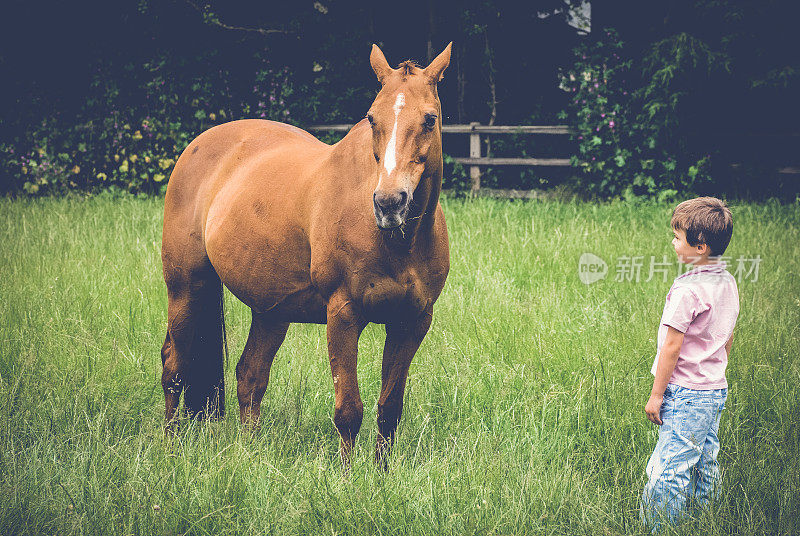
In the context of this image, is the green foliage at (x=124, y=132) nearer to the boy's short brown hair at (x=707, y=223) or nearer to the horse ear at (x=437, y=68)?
the horse ear at (x=437, y=68)

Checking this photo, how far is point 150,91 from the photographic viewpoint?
1268 centimetres

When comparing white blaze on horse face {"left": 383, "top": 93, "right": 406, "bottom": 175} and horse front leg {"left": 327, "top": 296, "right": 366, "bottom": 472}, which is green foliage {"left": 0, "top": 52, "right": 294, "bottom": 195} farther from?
white blaze on horse face {"left": 383, "top": 93, "right": 406, "bottom": 175}

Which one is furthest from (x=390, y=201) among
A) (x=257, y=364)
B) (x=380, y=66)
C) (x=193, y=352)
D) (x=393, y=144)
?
(x=193, y=352)

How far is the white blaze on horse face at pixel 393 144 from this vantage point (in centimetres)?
246

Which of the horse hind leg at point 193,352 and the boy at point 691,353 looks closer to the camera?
the boy at point 691,353

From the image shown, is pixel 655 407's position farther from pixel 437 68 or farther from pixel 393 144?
pixel 437 68

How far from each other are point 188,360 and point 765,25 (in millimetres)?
10491

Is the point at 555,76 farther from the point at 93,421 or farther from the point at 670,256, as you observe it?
the point at 93,421

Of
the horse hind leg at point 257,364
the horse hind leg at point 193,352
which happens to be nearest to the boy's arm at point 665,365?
the horse hind leg at point 257,364

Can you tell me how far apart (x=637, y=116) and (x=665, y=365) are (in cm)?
901

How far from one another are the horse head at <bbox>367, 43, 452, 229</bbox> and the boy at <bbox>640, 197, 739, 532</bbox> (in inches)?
37.6

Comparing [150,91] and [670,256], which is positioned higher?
[150,91]

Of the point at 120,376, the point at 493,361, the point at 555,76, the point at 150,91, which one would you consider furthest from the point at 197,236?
the point at 555,76

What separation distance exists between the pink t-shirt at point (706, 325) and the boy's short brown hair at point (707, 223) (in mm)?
91
